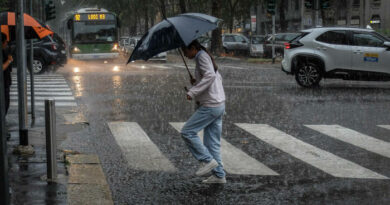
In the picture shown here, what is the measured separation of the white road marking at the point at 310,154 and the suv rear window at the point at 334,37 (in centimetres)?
743

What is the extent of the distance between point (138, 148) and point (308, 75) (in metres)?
9.84

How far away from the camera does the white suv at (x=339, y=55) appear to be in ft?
54.4

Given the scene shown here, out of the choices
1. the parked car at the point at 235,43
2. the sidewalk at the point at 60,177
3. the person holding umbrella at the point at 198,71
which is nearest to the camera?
the sidewalk at the point at 60,177

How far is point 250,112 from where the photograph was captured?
477 inches

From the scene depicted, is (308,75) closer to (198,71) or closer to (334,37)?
(334,37)

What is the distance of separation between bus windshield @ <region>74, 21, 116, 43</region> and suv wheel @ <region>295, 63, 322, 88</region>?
18581 mm

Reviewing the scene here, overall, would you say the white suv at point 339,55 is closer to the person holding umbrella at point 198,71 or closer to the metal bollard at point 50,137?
the person holding umbrella at point 198,71

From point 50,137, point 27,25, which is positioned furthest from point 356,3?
point 50,137

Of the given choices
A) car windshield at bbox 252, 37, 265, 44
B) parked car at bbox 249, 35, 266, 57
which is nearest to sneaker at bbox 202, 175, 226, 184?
parked car at bbox 249, 35, 266, 57

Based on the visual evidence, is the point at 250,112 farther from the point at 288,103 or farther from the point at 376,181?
the point at 376,181

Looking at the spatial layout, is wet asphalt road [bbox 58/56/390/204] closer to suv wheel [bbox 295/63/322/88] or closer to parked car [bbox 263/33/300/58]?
suv wheel [bbox 295/63/322/88]

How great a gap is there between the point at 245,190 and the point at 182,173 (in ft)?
3.26

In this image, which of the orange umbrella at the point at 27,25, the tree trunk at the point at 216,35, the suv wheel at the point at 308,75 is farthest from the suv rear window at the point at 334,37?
the tree trunk at the point at 216,35

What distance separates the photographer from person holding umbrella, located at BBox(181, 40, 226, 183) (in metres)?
6.07
